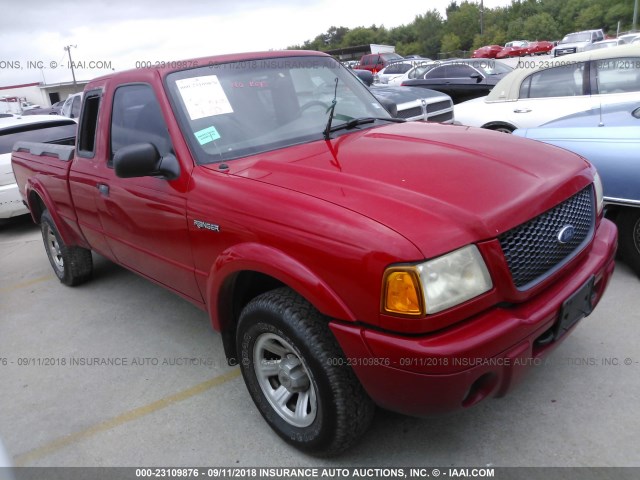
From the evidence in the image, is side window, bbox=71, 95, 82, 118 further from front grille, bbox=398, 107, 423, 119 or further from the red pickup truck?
the red pickup truck

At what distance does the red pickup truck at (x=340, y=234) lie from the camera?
2029 millimetres

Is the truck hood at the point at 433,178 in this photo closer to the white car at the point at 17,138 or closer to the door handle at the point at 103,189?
the door handle at the point at 103,189

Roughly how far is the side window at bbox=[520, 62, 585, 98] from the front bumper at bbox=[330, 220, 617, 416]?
4837mm

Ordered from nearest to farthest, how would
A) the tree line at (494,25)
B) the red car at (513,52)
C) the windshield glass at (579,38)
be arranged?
the windshield glass at (579,38) → the red car at (513,52) → the tree line at (494,25)

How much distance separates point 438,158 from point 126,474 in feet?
7.41

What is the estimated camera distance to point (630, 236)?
395 cm

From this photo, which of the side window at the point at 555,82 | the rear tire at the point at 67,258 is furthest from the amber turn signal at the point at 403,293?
the side window at the point at 555,82

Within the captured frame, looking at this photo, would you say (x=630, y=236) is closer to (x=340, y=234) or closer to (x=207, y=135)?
(x=340, y=234)

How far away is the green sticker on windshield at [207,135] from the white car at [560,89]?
4.63 meters

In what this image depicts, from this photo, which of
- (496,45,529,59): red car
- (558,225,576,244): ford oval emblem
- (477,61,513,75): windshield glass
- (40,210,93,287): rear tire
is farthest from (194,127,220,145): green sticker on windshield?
(496,45,529,59): red car

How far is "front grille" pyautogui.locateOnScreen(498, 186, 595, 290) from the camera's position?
217 cm

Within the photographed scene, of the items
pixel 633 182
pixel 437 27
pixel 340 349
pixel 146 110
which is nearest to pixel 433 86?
pixel 633 182

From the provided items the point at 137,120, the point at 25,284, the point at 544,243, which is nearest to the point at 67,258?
the point at 25,284

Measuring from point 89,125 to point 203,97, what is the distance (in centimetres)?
155
